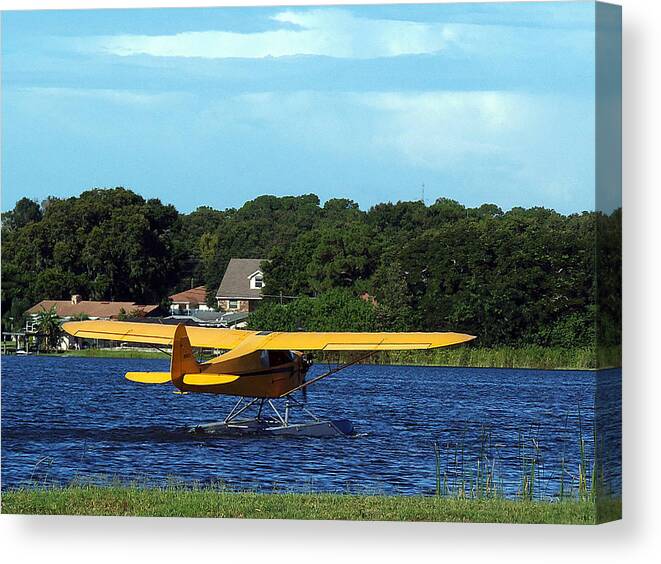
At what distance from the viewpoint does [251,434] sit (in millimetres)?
18328

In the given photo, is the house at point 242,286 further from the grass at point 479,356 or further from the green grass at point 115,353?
the green grass at point 115,353

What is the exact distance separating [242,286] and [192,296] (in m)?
2.76

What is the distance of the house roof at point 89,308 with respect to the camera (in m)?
18.2

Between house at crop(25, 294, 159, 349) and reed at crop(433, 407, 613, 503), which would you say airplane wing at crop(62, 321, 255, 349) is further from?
reed at crop(433, 407, 613, 503)

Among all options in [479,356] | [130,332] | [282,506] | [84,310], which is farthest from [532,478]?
[479,356]

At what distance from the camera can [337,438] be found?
18.6 meters

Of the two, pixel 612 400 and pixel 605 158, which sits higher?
pixel 605 158

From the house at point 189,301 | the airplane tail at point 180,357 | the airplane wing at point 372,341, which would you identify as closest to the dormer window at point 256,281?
the house at point 189,301

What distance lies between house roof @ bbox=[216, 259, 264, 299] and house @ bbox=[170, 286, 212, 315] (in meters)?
0.57

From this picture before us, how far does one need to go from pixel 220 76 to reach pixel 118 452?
165 inches

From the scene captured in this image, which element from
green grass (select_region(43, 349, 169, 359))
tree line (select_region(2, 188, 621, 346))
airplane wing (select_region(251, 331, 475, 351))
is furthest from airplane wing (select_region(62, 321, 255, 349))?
green grass (select_region(43, 349, 169, 359))

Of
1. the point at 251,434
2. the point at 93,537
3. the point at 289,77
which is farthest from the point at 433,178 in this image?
the point at 93,537

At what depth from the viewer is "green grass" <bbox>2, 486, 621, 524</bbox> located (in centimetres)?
1187

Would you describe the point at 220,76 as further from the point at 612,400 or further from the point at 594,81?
the point at 612,400
